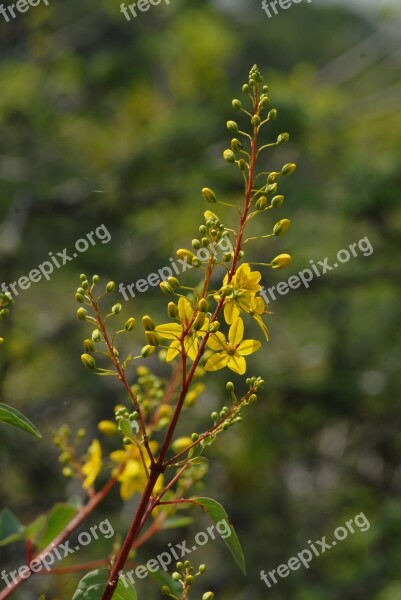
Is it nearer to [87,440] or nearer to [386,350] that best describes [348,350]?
[386,350]

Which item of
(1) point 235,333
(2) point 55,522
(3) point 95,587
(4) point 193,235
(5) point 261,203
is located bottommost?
(3) point 95,587

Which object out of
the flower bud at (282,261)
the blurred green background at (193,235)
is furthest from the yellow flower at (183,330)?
the blurred green background at (193,235)

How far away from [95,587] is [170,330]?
323mm

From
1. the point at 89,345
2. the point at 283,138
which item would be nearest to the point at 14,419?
the point at 89,345

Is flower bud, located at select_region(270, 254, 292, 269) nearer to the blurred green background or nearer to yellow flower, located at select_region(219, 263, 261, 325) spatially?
yellow flower, located at select_region(219, 263, 261, 325)

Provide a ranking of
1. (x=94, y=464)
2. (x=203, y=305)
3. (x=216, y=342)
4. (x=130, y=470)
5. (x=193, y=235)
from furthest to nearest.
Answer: (x=193, y=235), (x=94, y=464), (x=130, y=470), (x=216, y=342), (x=203, y=305)

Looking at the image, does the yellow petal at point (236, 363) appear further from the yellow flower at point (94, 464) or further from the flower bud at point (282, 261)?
the yellow flower at point (94, 464)

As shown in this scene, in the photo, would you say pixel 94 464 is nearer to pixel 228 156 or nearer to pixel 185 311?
pixel 185 311

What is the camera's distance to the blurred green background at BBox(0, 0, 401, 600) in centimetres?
413

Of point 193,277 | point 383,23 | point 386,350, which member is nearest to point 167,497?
point 193,277

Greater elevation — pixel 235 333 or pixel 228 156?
pixel 228 156

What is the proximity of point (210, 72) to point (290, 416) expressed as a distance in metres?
2.40

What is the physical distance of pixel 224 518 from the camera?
95 cm

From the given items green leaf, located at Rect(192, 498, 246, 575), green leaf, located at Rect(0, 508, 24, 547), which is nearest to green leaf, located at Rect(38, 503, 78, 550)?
green leaf, located at Rect(0, 508, 24, 547)
